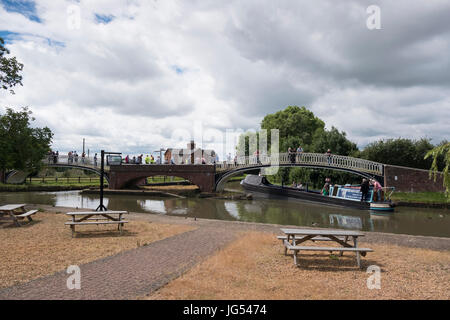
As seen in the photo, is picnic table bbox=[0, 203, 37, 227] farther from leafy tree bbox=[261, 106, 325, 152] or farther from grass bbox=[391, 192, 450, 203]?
leafy tree bbox=[261, 106, 325, 152]

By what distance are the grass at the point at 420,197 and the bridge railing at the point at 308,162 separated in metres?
2.17

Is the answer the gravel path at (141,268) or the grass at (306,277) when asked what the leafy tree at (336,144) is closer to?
the gravel path at (141,268)

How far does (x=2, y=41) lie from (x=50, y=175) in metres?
40.7

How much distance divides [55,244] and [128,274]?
3.21 meters

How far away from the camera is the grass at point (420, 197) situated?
1992 cm

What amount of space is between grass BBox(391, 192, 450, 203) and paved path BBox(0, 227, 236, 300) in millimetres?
18193

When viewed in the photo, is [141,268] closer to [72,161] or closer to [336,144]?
[336,144]

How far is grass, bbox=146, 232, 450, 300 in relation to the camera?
423cm

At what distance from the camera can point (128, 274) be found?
497 centimetres

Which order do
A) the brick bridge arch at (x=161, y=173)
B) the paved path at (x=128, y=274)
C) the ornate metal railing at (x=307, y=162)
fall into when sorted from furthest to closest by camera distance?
1. the brick bridge arch at (x=161, y=173)
2. the ornate metal railing at (x=307, y=162)
3. the paved path at (x=128, y=274)

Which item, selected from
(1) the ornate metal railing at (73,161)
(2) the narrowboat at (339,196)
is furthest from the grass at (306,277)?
(1) the ornate metal railing at (73,161)

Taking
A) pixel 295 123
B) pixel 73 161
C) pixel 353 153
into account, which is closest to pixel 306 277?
pixel 353 153
